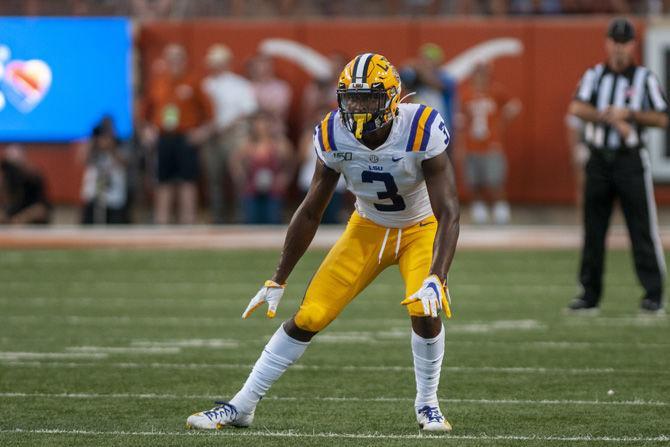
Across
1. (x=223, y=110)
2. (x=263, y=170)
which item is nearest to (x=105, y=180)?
(x=223, y=110)

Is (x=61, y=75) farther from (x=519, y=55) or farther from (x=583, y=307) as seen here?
(x=583, y=307)

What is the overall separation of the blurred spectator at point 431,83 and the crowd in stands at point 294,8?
5.05 ft

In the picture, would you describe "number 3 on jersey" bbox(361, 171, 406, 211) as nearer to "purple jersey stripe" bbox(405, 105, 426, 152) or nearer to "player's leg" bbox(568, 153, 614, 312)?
"purple jersey stripe" bbox(405, 105, 426, 152)

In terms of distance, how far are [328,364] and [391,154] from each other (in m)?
2.00

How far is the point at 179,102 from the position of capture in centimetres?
1456

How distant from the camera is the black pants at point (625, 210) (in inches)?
327

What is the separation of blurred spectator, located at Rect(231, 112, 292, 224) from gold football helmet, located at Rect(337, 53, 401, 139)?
937cm

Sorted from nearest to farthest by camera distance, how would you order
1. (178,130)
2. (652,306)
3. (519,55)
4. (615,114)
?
(615,114) < (652,306) < (178,130) < (519,55)

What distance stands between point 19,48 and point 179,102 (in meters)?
2.44

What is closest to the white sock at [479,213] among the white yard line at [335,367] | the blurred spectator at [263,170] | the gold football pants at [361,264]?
the blurred spectator at [263,170]

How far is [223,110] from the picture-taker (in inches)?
585

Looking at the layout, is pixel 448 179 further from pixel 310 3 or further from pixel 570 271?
pixel 310 3

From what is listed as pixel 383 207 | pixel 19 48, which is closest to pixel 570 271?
pixel 383 207

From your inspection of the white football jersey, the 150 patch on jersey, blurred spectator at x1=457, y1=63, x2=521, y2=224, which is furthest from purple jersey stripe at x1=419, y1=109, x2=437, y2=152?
blurred spectator at x1=457, y1=63, x2=521, y2=224
